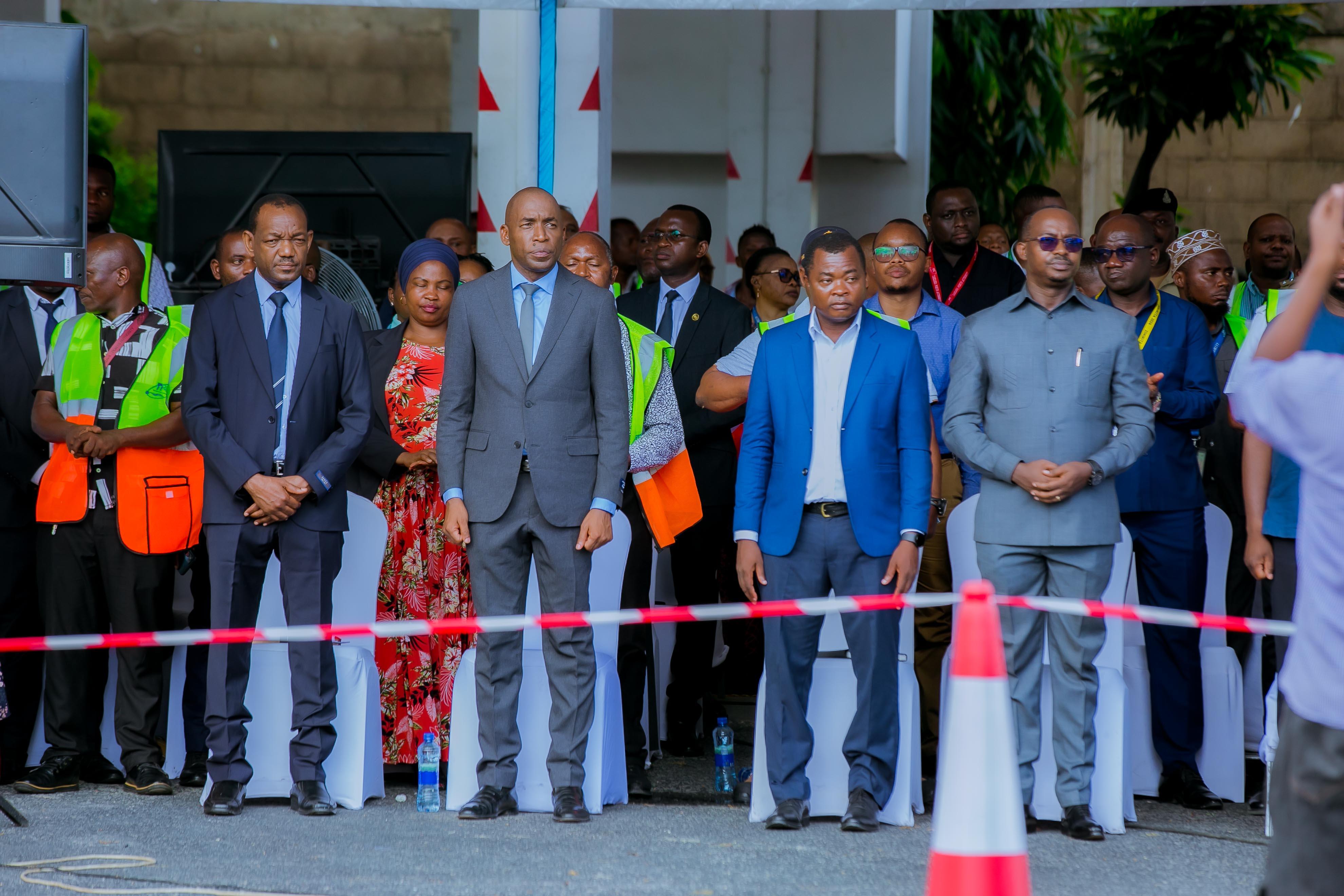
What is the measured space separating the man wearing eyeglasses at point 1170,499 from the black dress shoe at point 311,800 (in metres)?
2.89

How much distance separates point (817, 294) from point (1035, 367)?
2.45 feet

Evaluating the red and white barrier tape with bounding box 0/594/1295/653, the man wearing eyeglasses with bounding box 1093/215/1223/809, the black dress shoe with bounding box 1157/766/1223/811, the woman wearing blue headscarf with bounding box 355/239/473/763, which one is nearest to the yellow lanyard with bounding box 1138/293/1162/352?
the man wearing eyeglasses with bounding box 1093/215/1223/809

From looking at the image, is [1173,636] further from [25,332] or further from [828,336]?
[25,332]

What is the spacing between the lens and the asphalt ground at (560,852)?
14.6 ft

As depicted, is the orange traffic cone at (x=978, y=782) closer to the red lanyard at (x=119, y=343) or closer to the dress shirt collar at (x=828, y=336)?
the dress shirt collar at (x=828, y=336)

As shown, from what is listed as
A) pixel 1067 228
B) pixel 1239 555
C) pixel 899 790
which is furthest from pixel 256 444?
pixel 1239 555

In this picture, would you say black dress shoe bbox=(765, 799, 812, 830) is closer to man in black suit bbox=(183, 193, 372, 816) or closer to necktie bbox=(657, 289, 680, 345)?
man in black suit bbox=(183, 193, 372, 816)

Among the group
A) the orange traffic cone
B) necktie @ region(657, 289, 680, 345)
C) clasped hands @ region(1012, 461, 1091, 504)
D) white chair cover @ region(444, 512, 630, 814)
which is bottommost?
white chair cover @ region(444, 512, 630, 814)

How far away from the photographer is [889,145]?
37.7ft

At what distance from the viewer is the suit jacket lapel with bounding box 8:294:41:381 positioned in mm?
5934

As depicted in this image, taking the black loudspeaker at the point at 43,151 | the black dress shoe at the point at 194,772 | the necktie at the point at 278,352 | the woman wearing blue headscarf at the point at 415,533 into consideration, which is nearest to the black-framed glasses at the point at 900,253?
the woman wearing blue headscarf at the point at 415,533

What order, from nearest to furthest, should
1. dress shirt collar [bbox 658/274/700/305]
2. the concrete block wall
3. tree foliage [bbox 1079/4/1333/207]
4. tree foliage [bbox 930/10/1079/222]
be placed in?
dress shirt collar [bbox 658/274/700/305], tree foliage [bbox 1079/4/1333/207], tree foliage [bbox 930/10/1079/222], the concrete block wall

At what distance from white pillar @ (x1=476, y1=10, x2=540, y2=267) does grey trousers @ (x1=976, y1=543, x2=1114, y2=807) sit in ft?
11.5

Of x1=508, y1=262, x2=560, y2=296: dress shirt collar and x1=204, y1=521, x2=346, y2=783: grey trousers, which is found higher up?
x1=508, y1=262, x2=560, y2=296: dress shirt collar
